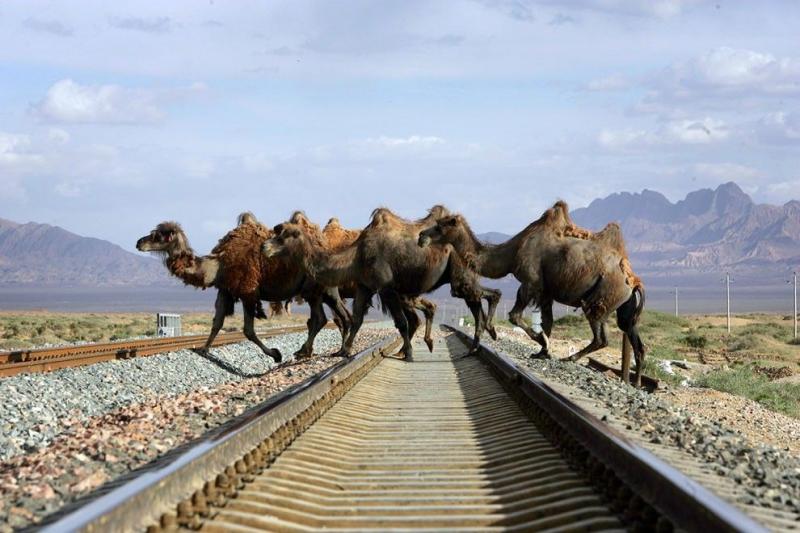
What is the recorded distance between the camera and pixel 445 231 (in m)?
20.2

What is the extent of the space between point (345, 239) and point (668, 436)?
15002 mm

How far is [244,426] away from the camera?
7.99 m

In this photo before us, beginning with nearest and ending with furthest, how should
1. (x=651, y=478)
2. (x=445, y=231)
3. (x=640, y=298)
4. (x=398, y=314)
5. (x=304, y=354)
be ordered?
1. (x=651, y=478)
2. (x=640, y=298)
3. (x=398, y=314)
4. (x=445, y=231)
5. (x=304, y=354)

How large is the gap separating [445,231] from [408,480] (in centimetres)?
1310

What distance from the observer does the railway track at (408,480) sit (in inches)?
222

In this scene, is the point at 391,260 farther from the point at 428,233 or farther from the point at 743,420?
the point at 743,420

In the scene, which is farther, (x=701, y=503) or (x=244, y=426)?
(x=244, y=426)

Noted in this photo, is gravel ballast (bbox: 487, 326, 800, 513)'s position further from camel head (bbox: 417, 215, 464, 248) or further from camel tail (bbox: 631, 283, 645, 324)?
camel head (bbox: 417, 215, 464, 248)

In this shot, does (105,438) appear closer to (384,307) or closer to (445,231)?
(384,307)

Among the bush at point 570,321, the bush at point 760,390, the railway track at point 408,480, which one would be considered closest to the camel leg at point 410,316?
the bush at point 760,390

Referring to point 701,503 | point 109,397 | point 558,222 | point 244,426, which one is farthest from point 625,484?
point 558,222

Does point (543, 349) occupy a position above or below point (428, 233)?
below

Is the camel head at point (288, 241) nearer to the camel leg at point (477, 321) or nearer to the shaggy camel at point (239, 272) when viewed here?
the shaggy camel at point (239, 272)

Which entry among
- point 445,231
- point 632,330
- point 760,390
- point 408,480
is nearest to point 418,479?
point 408,480
